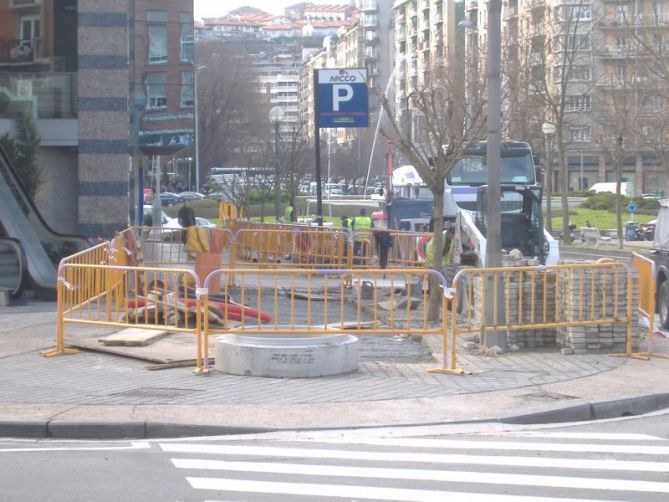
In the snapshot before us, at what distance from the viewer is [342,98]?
24328 millimetres

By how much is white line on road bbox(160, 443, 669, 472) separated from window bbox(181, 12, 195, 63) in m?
17.5

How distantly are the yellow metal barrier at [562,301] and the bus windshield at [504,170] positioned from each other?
16.0 metres

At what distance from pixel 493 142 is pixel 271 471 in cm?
729

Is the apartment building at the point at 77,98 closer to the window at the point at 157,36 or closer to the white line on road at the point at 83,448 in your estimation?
the window at the point at 157,36

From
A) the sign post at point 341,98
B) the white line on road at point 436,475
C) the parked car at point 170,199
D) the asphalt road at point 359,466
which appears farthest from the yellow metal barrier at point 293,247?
the parked car at point 170,199

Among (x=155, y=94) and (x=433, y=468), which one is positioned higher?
(x=155, y=94)

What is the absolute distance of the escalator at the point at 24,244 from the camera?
18953 mm

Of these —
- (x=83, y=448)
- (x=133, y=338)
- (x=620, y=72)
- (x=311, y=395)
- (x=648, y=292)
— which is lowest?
(x=83, y=448)

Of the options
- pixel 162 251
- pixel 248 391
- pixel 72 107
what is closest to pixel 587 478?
pixel 248 391

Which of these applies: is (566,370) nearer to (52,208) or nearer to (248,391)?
(248,391)

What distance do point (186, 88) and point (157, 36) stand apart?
1.80m

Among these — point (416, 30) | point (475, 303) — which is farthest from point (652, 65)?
point (416, 30)

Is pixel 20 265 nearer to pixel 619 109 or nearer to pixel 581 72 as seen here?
pixel 619 109

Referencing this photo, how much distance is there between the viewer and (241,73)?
212ft
